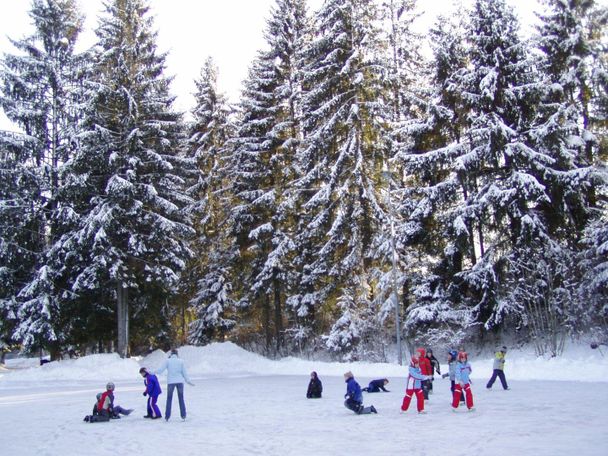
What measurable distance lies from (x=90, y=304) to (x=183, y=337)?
45.0 ft

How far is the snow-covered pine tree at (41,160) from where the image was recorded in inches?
1085

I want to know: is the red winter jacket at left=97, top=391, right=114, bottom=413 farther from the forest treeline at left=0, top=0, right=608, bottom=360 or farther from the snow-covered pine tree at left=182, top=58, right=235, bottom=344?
the snow-covered pine tree at left=182, top=58, right=235, bottom=344

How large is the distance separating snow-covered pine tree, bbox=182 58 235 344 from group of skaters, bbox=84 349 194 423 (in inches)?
838

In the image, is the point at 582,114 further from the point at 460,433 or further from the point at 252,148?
the point at 460,433

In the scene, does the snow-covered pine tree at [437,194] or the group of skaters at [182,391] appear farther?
the snow-covered pine tree at [437,194]

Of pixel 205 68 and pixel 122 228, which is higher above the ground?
pixel 205 68

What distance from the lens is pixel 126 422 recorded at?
40.7ft

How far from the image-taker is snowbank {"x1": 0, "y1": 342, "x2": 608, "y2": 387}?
1952 cm

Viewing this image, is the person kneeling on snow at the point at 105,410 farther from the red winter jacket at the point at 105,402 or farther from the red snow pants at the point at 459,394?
the red snow pants at the point at 459,394

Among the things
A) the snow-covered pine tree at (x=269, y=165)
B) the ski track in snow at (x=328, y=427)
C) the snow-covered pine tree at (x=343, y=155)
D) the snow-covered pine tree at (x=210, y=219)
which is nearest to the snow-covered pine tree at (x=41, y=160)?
the snow-covered pine tree at (x=210, y=219)

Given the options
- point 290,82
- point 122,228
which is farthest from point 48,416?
point 290,82

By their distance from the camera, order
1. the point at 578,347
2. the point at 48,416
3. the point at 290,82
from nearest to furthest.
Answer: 1. the point at 48,416
2. the point at 578,347
3. the point at 290,82

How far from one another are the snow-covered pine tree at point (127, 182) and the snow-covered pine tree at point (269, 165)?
4056 mm

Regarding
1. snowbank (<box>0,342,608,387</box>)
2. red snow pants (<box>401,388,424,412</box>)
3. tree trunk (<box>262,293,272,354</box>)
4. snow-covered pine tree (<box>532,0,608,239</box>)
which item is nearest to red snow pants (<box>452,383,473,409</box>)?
red snow pants (<box>401,388,424,412</box>)
